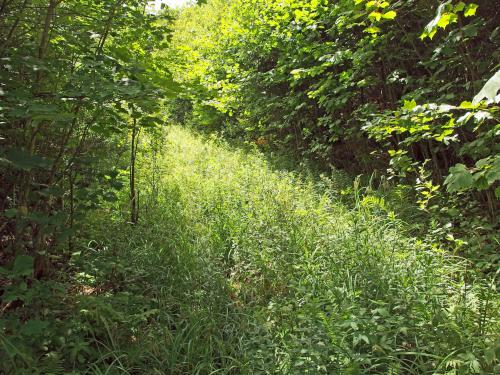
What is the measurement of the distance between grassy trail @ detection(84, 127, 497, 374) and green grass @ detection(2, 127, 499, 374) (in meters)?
0.01

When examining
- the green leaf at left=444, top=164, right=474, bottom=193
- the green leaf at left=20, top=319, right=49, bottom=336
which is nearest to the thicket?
the green leaf at left=444, top=164, right=474, bottom=193

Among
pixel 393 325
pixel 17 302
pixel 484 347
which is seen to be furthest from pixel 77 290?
pixel 484 347

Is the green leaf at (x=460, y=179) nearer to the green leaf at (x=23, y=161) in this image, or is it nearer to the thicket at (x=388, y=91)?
the thicket at (x=388, y=91)

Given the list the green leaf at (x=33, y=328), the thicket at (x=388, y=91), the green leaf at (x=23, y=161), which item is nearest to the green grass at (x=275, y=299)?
the green leaf at (x=33, y=328)

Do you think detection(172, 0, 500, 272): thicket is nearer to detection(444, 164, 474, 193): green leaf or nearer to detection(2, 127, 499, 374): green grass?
detection(444, 164, 474, 193): green leaf

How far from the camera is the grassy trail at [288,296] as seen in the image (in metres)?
2.31

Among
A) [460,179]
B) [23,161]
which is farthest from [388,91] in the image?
[23,161]

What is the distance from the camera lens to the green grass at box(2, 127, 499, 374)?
232 centimetres

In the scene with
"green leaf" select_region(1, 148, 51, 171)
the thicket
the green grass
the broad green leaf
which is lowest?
the green grass

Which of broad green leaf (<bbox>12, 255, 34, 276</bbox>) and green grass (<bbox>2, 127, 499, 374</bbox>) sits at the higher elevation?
broad green leaf (<bbox>12, 255, 34, 276</bbox>)

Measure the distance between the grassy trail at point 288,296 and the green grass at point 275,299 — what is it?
11 millimetres

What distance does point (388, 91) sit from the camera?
565cm

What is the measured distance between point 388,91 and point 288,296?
389 centimetres

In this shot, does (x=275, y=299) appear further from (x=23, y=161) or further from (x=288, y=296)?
(x=23, y=161)
